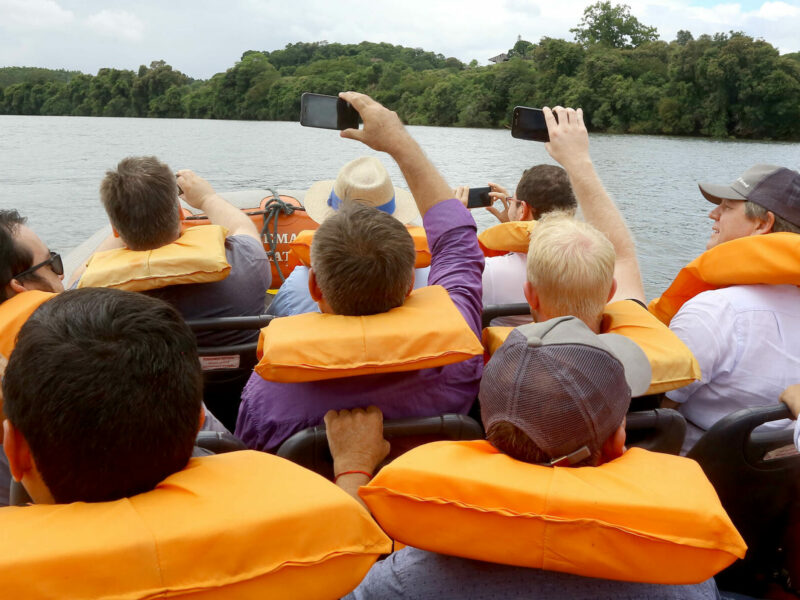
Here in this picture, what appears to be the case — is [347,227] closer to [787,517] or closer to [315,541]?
[315,541]

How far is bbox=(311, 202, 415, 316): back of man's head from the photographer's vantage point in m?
1.49

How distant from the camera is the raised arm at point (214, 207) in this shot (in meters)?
2.87

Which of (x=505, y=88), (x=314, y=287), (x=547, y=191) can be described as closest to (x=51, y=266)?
(x=314, y=287)

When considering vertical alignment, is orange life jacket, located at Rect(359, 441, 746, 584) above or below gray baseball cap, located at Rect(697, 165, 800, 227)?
below

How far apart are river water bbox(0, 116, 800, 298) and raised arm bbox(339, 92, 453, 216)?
376 centimetres

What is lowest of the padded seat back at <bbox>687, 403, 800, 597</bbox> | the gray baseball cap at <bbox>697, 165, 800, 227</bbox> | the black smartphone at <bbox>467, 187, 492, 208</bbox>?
the padded seat back at <bbox>687, 403, 800, 597</bbox>

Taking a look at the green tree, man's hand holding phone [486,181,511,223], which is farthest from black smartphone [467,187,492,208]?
the green tree

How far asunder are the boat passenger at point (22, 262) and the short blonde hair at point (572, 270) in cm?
141

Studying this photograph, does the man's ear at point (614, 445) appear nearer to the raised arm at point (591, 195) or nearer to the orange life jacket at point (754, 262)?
the orange life jacket at point (754, 262)

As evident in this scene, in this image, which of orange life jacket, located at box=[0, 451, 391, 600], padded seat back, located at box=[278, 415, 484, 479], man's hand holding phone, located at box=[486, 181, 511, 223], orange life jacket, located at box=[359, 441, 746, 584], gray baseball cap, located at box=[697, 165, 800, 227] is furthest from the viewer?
man's hand holding phone, located at box=[486, 181, 511, 223]

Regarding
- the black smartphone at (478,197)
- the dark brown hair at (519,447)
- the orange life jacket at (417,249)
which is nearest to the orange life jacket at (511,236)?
the orange life jacket at (417,249)

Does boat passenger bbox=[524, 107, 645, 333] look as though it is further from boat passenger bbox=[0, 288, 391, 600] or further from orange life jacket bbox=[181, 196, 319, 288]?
orange life jacket bbox=[181, 196, 319, 288]

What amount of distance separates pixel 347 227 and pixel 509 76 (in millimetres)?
26478

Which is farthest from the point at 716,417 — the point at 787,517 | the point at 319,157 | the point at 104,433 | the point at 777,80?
the point at 777,80
